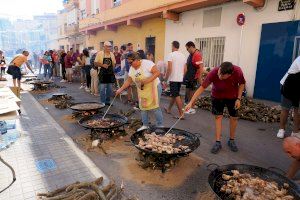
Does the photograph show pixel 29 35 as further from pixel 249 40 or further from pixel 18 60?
pixel 249 40

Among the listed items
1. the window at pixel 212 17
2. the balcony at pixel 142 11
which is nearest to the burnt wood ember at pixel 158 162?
the balcony at pixel 142 11

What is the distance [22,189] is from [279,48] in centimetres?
952

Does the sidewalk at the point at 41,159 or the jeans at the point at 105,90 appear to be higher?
the jeans at the point at 105,90

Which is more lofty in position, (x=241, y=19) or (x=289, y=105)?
(x=241, y=19)

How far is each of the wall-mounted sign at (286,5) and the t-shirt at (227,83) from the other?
5953 millimetres

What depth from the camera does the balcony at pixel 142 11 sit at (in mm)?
11980

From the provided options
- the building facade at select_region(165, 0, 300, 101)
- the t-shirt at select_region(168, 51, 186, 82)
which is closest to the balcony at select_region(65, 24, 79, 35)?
the building facade at select_region(165, 0, 300, 101)

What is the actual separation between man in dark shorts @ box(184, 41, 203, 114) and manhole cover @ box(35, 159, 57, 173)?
4.82m

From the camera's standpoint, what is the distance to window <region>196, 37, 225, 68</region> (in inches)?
462

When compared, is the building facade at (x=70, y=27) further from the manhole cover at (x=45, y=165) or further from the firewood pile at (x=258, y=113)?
the manhole cover at (x=45, y=165)

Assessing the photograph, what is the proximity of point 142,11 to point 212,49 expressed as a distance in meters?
5.53

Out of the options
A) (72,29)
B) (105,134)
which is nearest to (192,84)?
(105,134)

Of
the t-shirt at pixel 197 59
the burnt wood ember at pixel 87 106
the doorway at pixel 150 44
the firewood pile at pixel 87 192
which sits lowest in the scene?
the firewood pile at pixel 87 192

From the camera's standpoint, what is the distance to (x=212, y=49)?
12.2m
